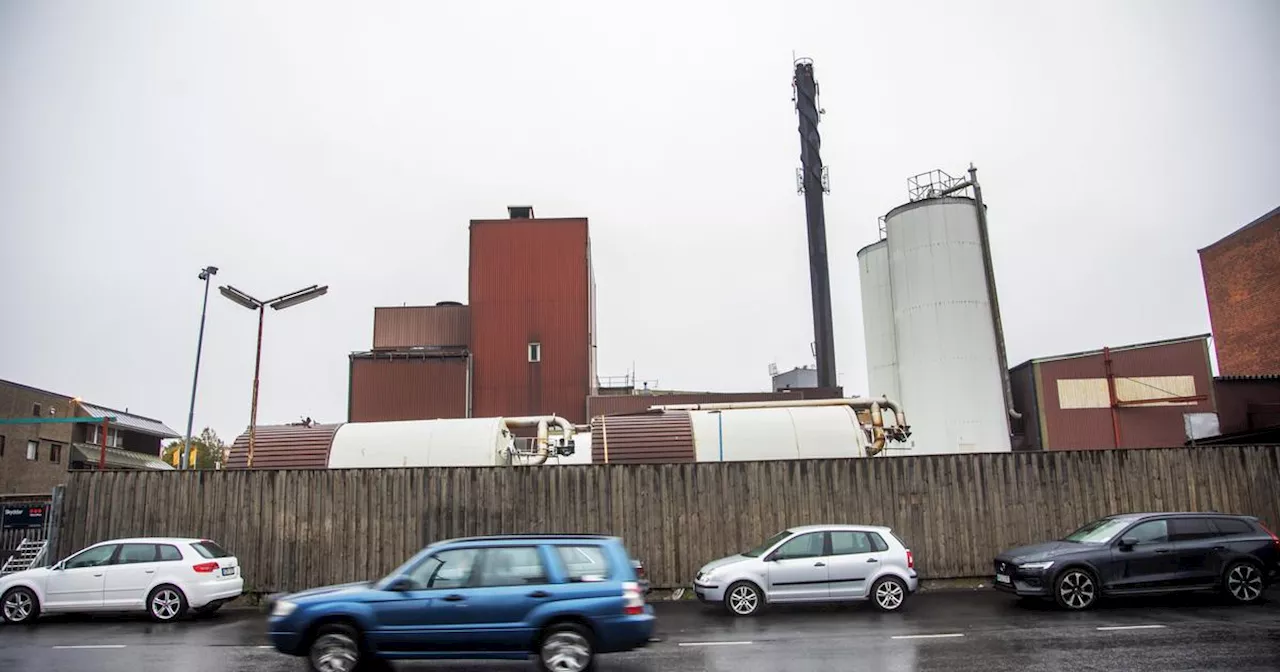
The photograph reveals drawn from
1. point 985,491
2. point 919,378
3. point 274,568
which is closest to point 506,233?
point 919,378

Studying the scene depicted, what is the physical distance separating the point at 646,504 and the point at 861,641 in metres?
6.76

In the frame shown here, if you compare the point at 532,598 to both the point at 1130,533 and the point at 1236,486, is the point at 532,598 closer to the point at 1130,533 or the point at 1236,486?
the point at 1130,533

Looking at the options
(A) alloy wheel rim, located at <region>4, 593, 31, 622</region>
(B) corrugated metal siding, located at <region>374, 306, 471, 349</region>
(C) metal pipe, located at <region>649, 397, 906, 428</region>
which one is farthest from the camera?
(B) corrugated metal siding, located at <region>374, 306, 471, 349</region>

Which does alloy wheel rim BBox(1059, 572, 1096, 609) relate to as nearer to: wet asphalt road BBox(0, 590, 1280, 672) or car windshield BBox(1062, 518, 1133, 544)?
wet asphalt road BBox(0, 590, 1280, 672)

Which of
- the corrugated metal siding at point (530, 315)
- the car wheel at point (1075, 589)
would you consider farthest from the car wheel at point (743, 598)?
the corrugated metal siding at point (530, 315)

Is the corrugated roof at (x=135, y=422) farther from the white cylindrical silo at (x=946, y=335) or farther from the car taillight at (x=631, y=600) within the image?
the car taillight at (x=631, y=600)

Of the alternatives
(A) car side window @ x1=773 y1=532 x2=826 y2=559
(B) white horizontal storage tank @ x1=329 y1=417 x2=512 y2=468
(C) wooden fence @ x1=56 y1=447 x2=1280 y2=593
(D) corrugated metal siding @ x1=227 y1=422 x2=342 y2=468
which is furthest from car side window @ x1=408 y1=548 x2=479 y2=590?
(D) corrugated metal siding @ x1=227 y1=422 x2=342 y2=468

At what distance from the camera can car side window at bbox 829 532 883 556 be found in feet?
45.1

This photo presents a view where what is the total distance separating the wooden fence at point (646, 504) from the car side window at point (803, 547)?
3133 millimetres

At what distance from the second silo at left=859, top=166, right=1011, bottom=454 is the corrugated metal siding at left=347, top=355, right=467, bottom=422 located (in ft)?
63.3

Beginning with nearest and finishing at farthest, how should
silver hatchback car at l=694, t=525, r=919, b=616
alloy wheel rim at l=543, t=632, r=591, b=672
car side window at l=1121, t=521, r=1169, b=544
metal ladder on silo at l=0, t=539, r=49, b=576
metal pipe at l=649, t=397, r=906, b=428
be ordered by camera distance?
alloy wheel rim at l=543, t=632, r=591, b=672 < silver hatchback car at l=694, t=525, r=919, b=616 < car side window at l=1121, t=521, r=1169, b=544 < metal ladder on silo at l=0, t=539, r=49, b=576 < metal pipe at l=649, t=397, r=906, b=428

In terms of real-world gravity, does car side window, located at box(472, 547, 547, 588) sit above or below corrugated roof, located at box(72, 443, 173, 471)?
below

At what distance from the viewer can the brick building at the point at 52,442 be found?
41094mm

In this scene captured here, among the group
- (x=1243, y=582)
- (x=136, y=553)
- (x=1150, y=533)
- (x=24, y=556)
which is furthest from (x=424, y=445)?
(x=1243, y=582)
